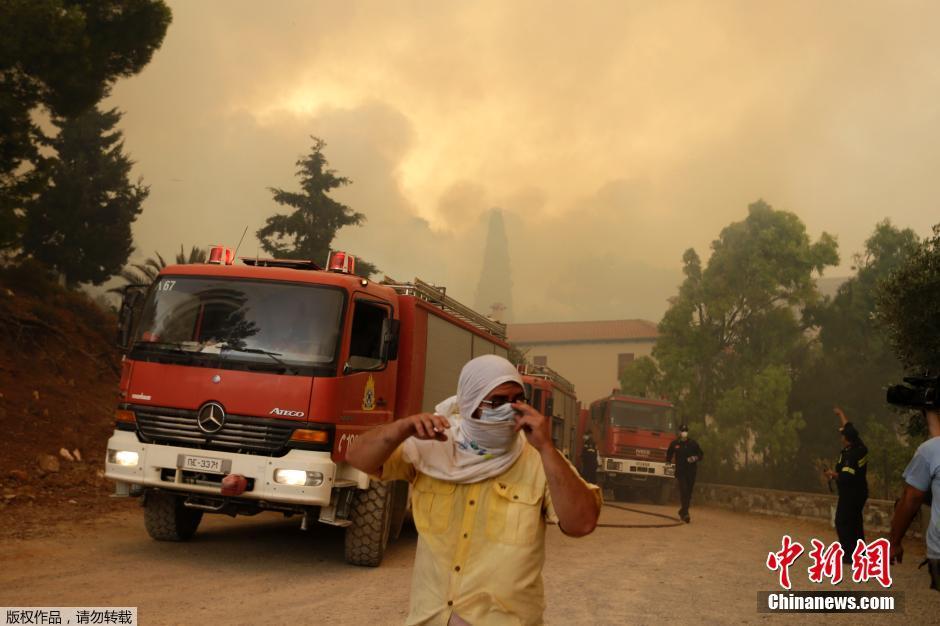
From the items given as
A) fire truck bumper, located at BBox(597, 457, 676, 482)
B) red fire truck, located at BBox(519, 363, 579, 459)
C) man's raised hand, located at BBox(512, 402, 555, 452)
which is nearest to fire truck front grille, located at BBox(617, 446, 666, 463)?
fire truck bumper, located at BBox(597, 457, 676, 482)

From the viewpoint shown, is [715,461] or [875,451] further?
[715,461]

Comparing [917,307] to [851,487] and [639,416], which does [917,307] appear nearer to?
[851,487]

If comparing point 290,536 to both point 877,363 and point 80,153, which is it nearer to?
point 80,153

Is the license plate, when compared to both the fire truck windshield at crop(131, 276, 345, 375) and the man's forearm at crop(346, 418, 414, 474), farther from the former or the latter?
the man's forearm at crop(346, 418, 414, 474)

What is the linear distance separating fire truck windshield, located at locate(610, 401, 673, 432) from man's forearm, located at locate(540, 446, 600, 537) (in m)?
22.2

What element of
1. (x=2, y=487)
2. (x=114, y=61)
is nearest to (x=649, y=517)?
(x=2, y=487)

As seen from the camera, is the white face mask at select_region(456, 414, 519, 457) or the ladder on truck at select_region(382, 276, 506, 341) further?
the ladder on truck at select_region(382, 276, 506, 341)

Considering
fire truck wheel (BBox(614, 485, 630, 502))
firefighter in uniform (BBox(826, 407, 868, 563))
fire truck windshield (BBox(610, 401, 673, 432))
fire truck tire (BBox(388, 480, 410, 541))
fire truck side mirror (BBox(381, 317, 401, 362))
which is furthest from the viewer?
fire truck wheel (BBox(614, 485, 630, 502))

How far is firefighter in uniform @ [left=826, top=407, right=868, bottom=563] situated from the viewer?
33.6ft

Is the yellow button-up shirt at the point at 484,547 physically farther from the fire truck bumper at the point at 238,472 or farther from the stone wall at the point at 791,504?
the stone wall at the point at 791,504

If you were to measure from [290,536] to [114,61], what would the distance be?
390 inches

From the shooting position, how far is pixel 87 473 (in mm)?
13031

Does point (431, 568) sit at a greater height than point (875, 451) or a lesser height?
lesser

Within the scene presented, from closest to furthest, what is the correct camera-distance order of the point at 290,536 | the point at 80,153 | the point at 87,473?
1. the point at 290,536
2. the point at 87,473
3. the point at 80,153
